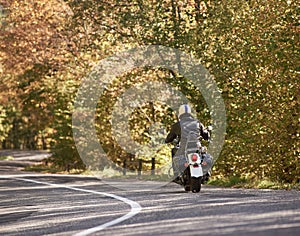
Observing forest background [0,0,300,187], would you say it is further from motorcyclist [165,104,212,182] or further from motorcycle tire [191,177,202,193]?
motorcycle tire [191,177,202,193]

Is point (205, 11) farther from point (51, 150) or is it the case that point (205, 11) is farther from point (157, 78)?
point (51, 150)

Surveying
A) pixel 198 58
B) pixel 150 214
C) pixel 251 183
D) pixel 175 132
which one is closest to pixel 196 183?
pixel 175 132

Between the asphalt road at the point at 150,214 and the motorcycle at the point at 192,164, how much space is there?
40cm

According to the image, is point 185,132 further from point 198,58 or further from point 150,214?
point 198,58

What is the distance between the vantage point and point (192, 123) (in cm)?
1670

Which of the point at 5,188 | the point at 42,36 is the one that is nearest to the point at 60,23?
the point at 42,36

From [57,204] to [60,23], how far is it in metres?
22.4

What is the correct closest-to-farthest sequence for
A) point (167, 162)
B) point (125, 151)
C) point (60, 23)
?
point (167, 162), point (125, 151), point (60, 23)

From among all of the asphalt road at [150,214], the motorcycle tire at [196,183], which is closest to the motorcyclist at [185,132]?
the motorcycle tire at [196,183]

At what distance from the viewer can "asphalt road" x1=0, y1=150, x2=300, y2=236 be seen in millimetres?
9328

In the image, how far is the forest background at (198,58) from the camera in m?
20.1

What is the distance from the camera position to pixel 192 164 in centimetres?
1625

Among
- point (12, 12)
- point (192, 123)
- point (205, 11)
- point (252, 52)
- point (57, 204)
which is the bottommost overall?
point (57, 204)

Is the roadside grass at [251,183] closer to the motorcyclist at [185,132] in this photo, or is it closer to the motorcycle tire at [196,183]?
the motorcyclist at [185,132]
